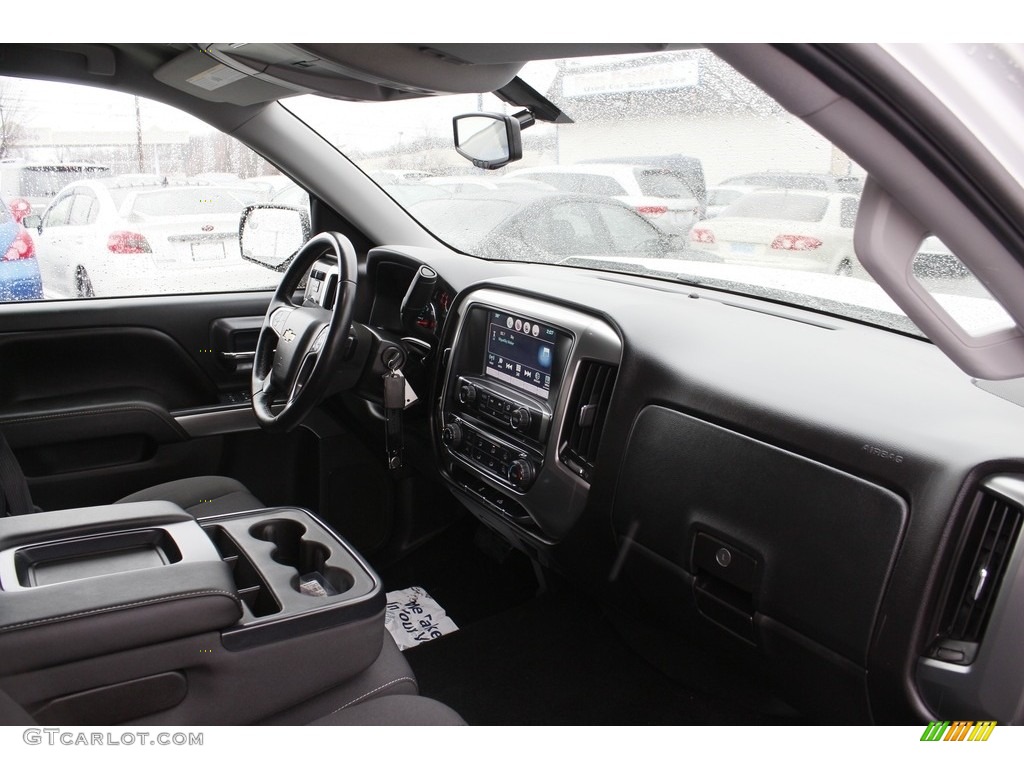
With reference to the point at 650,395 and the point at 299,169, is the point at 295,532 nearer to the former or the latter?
the point at 650,395

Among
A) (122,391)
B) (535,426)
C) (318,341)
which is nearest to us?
(535,426)

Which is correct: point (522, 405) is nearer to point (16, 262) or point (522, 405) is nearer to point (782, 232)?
point (782, 232)

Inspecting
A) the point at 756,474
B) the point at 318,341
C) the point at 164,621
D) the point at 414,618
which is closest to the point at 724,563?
the point at 756,474

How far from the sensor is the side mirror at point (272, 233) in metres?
2.96

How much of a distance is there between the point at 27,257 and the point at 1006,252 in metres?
2.60

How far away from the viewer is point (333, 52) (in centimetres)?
140

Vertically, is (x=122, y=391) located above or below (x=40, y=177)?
below

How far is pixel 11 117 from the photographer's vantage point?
2.37 metres

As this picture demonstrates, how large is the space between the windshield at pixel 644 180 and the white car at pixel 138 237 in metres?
0.44

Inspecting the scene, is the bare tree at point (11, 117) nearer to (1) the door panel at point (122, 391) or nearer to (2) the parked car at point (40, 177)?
(2) the parked car at point (40, 177)

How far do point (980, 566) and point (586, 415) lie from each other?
35.0 inches
